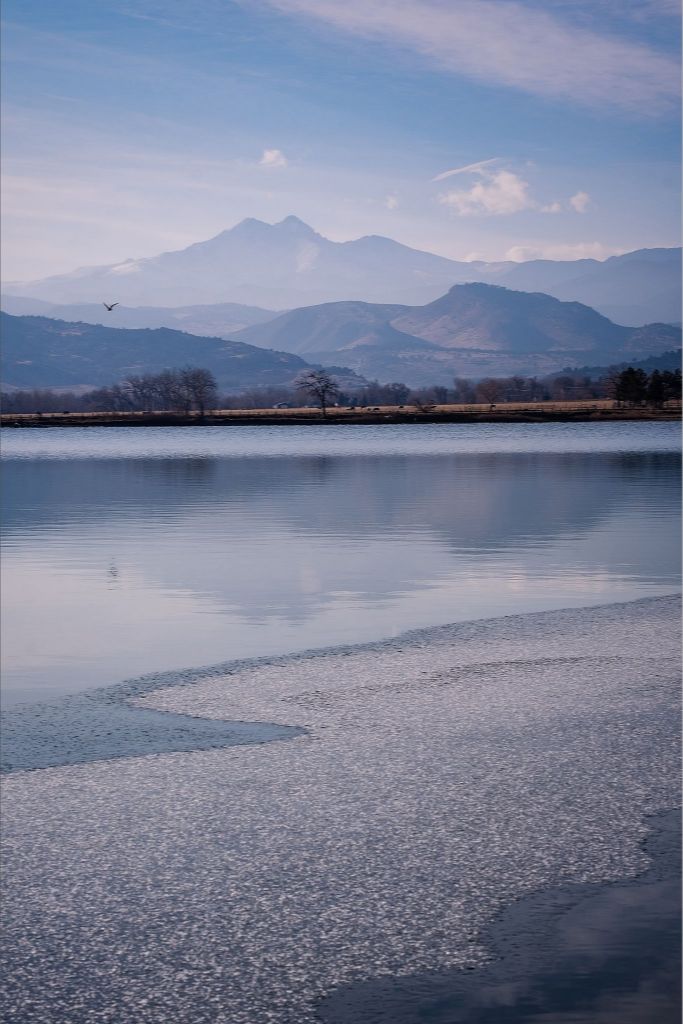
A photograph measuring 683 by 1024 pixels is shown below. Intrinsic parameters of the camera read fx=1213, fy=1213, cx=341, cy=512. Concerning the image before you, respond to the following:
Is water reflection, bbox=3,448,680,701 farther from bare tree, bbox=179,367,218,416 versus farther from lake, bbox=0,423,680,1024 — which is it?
bare tree, bbox=179,367,218,416

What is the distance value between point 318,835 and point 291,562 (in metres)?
15.5

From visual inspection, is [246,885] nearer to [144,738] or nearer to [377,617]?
[144,738]

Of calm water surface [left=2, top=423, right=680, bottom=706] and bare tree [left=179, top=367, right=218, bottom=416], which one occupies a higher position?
bare tree [left=179, top=367, right=218, bottom=416]

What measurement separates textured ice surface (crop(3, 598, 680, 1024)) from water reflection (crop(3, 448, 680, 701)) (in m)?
3.15

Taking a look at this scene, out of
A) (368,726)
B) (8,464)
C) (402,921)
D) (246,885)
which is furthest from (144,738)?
(8,464)

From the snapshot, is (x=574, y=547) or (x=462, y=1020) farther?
(x=574, y=547)

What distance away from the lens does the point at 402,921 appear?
7418mm

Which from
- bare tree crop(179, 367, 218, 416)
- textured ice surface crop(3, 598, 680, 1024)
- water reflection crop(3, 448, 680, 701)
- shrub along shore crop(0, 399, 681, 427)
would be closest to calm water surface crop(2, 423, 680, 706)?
water reflection crop(3, 448, 680, 701)

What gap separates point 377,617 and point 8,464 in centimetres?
5531

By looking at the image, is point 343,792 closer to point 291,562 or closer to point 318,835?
point 318,835

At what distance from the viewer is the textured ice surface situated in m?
6.88

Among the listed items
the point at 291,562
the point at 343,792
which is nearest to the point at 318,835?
the point at 343,792

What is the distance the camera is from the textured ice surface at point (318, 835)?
22.6ft

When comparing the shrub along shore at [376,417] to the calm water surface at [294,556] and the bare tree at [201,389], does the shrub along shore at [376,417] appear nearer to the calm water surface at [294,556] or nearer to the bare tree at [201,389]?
the bare tree at [201,389]
